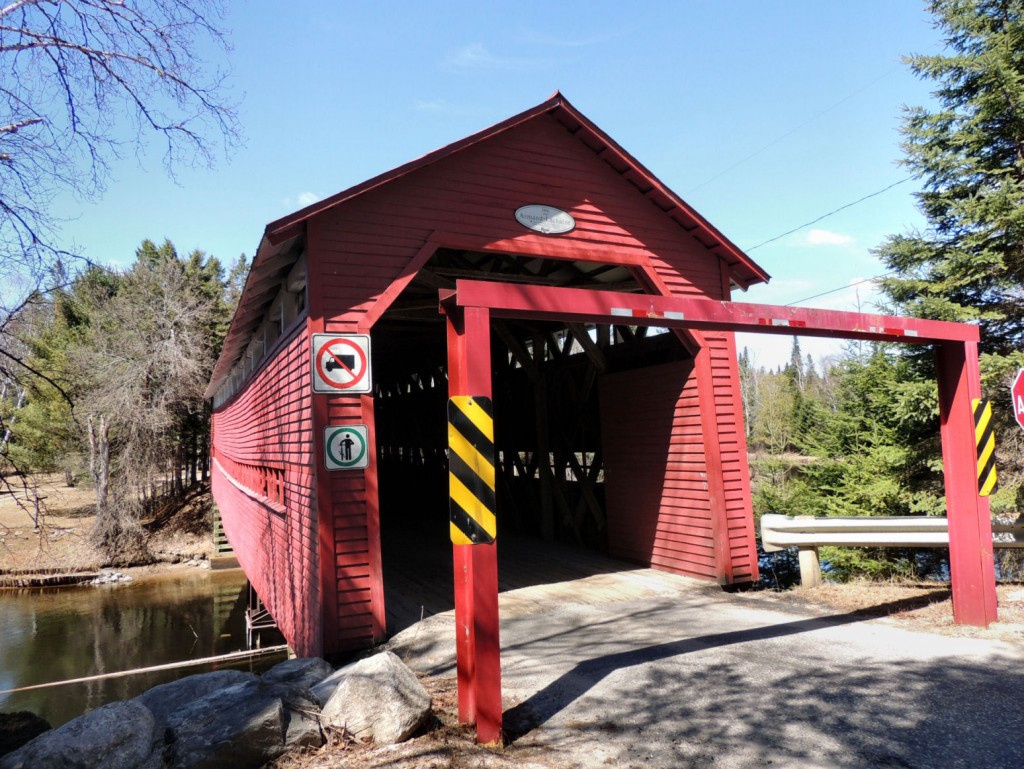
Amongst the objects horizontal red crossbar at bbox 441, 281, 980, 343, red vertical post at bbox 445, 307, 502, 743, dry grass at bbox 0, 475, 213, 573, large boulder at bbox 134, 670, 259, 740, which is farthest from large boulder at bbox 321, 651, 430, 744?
dry grass at bbox 0, 475, 213, 573

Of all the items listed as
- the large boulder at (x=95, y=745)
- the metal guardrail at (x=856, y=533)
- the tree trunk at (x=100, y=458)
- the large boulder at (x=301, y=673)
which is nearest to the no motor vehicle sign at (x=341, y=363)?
the large boulder at (x=301, y=673)

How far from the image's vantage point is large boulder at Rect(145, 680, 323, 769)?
3.26 meters

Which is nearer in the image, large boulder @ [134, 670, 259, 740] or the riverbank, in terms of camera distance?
large boulder @ [134, 670, 259, 740]

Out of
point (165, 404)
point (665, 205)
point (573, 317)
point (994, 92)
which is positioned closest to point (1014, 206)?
point (994, 92)

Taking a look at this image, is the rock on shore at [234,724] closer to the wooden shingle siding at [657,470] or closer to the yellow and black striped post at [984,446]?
the yellow and black striped post at [984,446]

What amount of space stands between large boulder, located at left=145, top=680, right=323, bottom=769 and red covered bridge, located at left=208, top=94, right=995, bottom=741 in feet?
2.96

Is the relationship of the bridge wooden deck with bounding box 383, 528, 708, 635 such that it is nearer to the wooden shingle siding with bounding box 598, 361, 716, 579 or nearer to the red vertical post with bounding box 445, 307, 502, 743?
the wooden shingle siding with bounding box 598, 361, 716, 579

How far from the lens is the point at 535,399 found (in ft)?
37.5

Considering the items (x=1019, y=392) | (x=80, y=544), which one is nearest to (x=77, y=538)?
(x=80, y=544)

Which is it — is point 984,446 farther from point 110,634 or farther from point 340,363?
point 110,634

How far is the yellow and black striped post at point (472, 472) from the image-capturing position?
3627 mm

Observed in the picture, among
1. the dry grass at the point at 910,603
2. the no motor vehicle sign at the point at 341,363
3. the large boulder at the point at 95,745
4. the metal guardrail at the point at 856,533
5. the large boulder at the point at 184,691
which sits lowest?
the dry grass at the point at 910,603

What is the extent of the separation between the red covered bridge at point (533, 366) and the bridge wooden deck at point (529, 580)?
1.20 ft

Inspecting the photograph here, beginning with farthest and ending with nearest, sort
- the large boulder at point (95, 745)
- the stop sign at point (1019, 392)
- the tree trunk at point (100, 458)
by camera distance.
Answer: the tree trunk at point (100, 458), the stop sign at point (1019, 392), the large boulder at point (95, 745)
